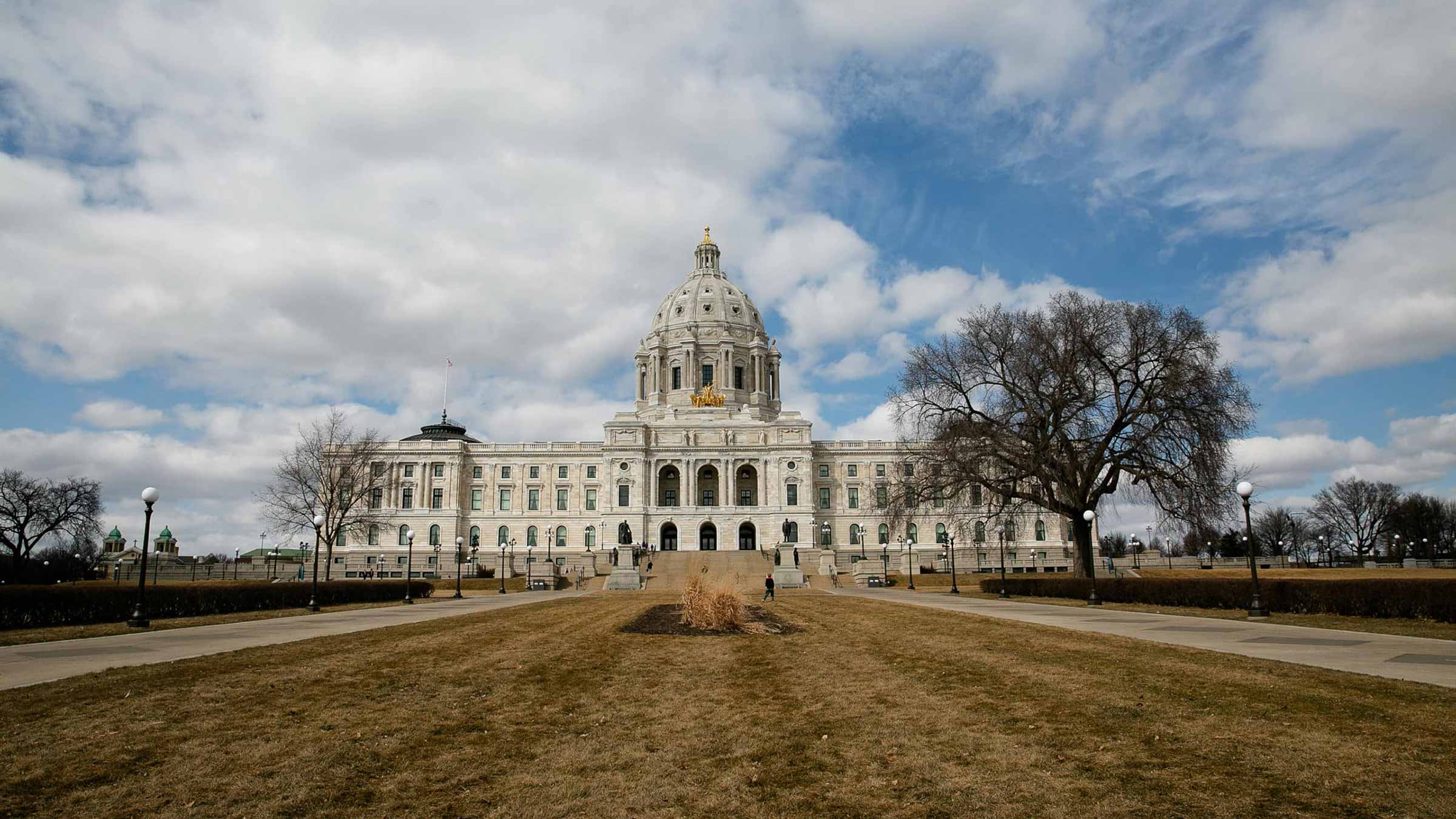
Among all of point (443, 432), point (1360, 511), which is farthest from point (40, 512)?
point (1360, 511)

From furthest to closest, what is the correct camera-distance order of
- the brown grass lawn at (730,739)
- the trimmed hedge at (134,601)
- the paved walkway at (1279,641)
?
the trimmed hedge at (134,601)
the paved walkway at (1279,641)
the brown grass lawn at (730,739)

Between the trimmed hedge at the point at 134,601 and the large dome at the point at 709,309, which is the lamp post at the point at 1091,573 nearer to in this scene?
the trimmed hedge at the point at 134,601

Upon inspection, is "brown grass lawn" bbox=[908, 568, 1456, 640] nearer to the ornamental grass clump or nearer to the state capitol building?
the ornamental grass clump

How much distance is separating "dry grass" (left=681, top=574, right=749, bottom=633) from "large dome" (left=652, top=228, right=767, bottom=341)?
338 feet

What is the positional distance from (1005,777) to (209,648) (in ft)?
47.6

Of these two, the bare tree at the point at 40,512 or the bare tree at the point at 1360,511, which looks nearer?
the bare tree at the point at 40,512

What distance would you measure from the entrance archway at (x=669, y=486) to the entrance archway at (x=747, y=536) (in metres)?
8.47

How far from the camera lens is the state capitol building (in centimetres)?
10231

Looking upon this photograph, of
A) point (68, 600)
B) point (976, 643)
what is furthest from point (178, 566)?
point (976, 643)

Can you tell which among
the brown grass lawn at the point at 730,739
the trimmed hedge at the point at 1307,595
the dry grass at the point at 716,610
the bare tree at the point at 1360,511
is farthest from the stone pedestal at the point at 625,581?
the bare tree at the point at 1360,511

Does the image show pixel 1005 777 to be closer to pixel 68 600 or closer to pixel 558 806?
pixel 558 806

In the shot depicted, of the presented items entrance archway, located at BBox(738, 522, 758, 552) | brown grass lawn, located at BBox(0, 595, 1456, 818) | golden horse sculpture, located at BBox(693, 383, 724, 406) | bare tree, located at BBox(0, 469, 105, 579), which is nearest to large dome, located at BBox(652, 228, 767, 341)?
golden horse sculpture, located at BBox(693, 383, 724, 406)

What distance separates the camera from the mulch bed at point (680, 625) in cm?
Result: 1875

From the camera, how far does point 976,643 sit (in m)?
16.5
